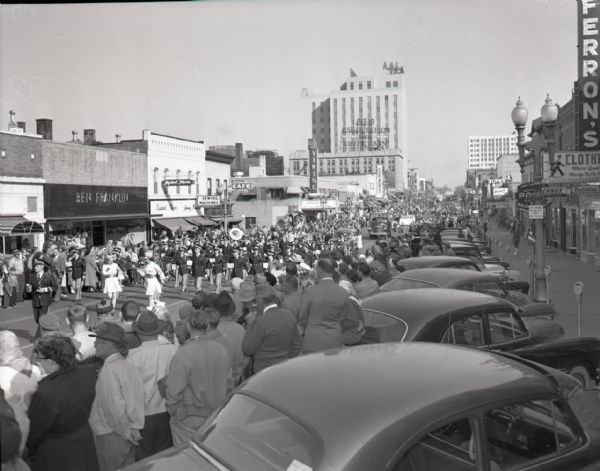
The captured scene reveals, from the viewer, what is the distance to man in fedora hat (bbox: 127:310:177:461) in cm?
530

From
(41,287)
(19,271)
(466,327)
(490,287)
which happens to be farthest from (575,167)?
(19,271)

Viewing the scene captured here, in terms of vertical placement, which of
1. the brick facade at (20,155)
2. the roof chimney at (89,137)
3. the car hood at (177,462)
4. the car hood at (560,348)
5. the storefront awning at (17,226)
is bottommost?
the car hood at (560,348)

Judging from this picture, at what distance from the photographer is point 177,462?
3.68 m

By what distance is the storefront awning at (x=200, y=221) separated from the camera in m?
39.6

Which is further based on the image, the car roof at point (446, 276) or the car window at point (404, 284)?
the car window at point (404, 284)

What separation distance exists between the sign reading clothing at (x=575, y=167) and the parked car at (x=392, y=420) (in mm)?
11982

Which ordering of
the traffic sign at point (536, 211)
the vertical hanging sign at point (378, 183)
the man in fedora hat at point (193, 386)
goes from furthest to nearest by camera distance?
the vertical hanging sign at point (378, 183) → the traffic sign at point (536, 211) → the man in fedora hat at point (193, 386)

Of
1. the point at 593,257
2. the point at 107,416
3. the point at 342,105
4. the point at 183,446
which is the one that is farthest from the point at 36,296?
the point at 342,105

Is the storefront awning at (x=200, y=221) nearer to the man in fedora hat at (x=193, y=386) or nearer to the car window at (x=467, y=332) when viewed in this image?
the car window at (x=467, y=332)

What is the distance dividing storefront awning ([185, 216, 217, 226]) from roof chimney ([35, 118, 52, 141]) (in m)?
9.63

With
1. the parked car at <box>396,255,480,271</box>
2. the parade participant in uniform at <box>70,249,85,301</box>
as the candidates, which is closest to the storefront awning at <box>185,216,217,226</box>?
the parade participant in uniform at <box>70,249,85,301</box>

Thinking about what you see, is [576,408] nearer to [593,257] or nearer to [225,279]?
[225,279]

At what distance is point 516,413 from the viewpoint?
3.85 meters

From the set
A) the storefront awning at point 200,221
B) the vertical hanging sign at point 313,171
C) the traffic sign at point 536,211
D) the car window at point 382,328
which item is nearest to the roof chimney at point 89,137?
the storefront awning at point 200,221
